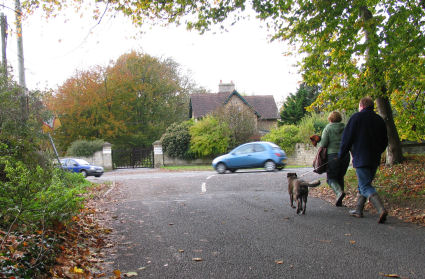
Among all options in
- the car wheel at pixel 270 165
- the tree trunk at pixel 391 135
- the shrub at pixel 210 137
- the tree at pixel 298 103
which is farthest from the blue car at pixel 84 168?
the tree at pixel 298 103

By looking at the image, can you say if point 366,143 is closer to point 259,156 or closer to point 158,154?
point 259,156

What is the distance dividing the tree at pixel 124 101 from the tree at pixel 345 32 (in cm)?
2918

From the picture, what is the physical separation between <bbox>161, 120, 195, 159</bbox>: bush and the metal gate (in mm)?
1927

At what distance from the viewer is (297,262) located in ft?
14.1

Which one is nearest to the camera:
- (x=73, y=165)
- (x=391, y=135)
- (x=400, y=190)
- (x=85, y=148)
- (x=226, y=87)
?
(x=400, y=190)

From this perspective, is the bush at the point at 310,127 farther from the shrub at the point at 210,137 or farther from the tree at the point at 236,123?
the shrub at the point at 210,137

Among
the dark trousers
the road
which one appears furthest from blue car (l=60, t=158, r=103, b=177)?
the dark trousers

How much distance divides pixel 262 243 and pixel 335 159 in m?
3.36

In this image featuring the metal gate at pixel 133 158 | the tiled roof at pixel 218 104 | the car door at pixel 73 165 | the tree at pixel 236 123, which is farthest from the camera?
the tiled roof at pixel 218 104

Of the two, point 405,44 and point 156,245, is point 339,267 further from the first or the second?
point 405,44

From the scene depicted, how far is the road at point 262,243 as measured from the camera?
13.4ft

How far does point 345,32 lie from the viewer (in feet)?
32.3

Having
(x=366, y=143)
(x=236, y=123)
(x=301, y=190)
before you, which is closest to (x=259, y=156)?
(x=301, y=190)

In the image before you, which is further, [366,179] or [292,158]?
[292,158]
